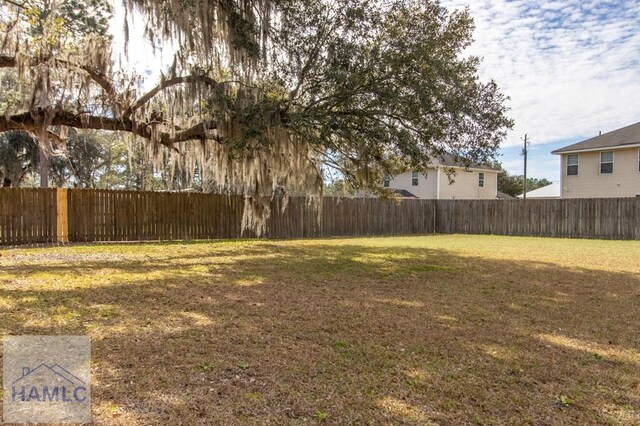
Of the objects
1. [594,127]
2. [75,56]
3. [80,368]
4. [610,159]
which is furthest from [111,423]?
[594,127]

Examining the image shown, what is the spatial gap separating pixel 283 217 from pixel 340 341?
37.0 ft

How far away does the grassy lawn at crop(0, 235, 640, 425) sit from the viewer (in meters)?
2.23

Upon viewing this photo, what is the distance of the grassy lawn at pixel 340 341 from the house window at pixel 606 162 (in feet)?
47.0

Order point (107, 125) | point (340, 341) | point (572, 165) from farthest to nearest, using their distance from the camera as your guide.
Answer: point (572, 165) < point (107, 125) < point (340, 341)

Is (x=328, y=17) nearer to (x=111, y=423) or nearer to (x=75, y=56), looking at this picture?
(x=75, y=56)

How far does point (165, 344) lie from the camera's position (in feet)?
10.1

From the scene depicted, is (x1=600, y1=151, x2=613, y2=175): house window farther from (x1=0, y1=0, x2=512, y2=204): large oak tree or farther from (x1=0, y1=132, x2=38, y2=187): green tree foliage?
(x1=0, y1=132, x2=38, y2=187): green tree foliage

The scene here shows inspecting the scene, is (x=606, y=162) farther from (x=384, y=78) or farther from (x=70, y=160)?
(x=70, y=160)

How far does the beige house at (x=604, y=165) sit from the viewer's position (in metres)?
17.9

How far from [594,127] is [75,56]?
24.4 metres

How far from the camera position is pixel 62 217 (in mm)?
10469

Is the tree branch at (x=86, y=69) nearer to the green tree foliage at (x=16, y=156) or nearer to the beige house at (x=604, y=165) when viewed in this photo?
the green tree foliage at (x=16, y=156)

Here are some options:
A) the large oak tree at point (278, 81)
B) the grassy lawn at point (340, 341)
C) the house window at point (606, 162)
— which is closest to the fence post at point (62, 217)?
the large oak tree at point (278, 81)

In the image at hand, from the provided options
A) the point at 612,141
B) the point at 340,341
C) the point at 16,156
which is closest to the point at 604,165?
the point at 612,141
